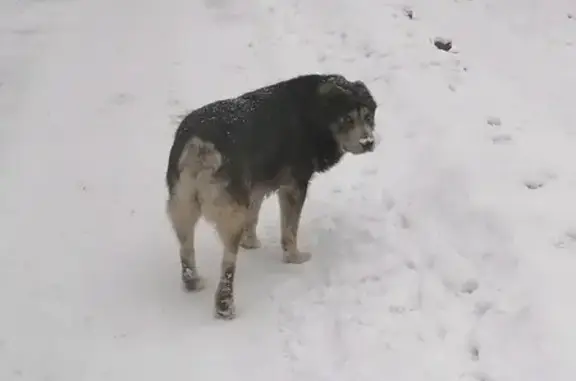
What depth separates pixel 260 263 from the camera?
21.8ft

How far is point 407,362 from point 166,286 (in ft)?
6.95

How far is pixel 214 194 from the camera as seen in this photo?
5.63 metres

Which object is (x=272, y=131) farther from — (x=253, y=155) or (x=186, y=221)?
(x=186, y=221)

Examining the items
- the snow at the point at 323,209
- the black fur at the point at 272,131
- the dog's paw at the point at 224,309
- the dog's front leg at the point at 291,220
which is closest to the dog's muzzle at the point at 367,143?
the black fur at the point at 272,131

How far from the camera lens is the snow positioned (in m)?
5.45

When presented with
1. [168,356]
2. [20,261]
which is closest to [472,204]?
[168,356]

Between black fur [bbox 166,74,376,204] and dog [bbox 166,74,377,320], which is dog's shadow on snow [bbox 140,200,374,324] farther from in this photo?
black fur [bbox 166,74,376,204]

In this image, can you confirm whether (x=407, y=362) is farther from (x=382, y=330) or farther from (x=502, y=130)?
(x=502, y=130)

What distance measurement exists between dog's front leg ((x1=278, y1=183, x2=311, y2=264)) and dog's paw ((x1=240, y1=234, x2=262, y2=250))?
325 mm

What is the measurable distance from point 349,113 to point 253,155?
100 centimetres

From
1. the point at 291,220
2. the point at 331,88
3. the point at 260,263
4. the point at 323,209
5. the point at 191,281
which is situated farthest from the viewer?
the point at 323,209

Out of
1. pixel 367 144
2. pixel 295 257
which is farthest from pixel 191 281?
pixel 367 144

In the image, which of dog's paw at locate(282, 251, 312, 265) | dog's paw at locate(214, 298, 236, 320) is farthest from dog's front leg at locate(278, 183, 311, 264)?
dog's paw at locate(214, 298, 236, 320)

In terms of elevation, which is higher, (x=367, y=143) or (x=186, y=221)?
(x=367, y=143)
